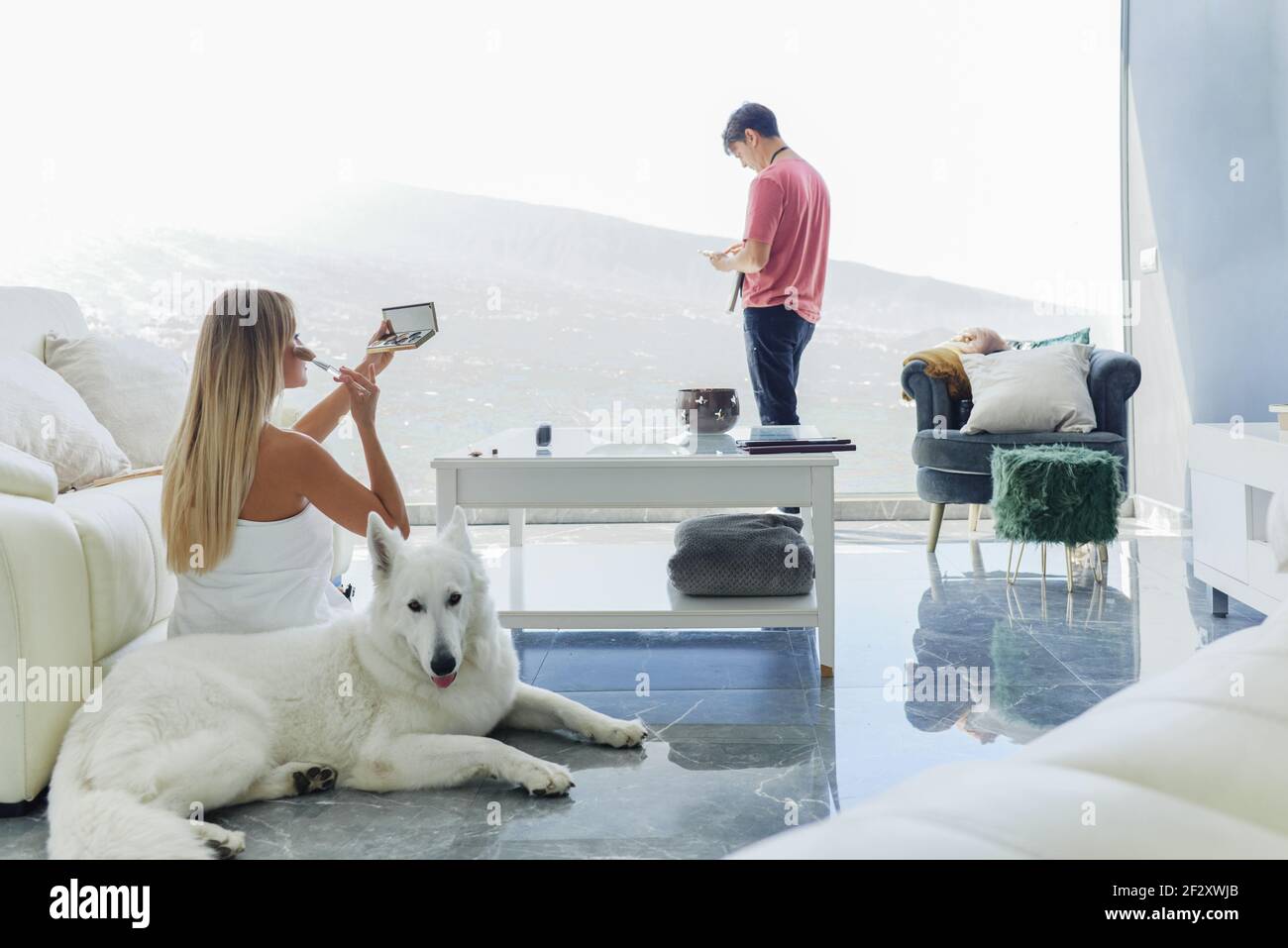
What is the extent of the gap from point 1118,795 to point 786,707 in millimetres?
1957

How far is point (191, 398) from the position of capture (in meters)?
2.14

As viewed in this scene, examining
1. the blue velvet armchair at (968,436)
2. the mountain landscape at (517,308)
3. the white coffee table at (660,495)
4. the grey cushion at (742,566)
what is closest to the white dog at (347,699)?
the white coffee table at (660,495)

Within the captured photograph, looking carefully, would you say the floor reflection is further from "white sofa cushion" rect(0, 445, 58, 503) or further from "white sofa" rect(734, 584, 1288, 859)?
"white sofa cushion" rect(0, 445, 58, 503)

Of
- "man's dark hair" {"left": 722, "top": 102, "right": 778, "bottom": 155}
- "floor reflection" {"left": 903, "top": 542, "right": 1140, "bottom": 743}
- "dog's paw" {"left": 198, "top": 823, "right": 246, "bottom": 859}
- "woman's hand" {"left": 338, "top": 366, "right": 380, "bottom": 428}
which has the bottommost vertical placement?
"dog's paw" {"left": 198, "top": 823, "right": 246, "bottom": 859}

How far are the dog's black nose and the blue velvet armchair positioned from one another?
2.72 metres

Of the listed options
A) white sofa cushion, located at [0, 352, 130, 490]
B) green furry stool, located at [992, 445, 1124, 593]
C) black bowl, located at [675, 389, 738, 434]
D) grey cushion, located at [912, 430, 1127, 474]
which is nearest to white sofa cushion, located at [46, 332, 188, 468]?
white sofa cushion, located at [0, 352, 130, 490]

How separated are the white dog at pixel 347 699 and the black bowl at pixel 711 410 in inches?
54.8

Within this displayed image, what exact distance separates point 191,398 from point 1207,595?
3.16m

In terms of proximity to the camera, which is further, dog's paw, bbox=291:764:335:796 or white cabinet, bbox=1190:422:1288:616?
white cabinet, bbox=1190:422:1288:616

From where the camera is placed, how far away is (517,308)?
21.6 ft

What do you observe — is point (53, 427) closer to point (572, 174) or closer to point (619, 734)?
point (619, 734)

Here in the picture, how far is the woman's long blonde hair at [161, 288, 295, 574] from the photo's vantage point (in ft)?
6.88

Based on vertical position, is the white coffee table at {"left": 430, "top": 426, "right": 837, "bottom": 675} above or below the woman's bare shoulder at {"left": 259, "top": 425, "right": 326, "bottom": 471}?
below

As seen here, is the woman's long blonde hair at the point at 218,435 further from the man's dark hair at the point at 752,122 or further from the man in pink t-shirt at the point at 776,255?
the man's dark hair at the point at 752,122
